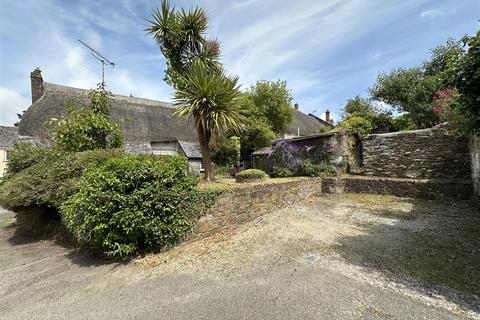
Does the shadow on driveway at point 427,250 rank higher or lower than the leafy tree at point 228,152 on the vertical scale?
lower

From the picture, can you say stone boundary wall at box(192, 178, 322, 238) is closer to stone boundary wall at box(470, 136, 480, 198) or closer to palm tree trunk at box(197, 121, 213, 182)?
palm tree trunk at box(197, 121, 213, 182)

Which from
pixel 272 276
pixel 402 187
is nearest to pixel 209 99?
pixel 272 276

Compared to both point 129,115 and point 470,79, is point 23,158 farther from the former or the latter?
point 129,115

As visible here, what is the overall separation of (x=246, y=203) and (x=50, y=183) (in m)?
4.52

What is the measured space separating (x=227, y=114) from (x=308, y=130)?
2555 centimetres

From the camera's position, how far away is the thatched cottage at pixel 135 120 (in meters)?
17.7

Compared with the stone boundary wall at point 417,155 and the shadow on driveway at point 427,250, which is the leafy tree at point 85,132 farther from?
the stone boundary wall at point 417,155

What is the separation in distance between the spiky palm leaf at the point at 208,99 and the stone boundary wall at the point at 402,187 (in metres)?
5.34

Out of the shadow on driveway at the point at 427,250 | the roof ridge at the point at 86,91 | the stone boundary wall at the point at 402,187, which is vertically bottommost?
the shadow on driveway at the point at 427,250

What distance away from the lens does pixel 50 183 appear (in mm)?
5020

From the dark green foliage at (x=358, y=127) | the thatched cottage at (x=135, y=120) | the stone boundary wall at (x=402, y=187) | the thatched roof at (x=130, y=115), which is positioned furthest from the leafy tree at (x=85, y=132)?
the dark green foliage at (x=358, y=127)

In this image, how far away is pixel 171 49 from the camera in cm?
748

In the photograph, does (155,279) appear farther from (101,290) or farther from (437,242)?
(437,242)

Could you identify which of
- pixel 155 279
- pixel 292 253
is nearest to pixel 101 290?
pixel 155 279
